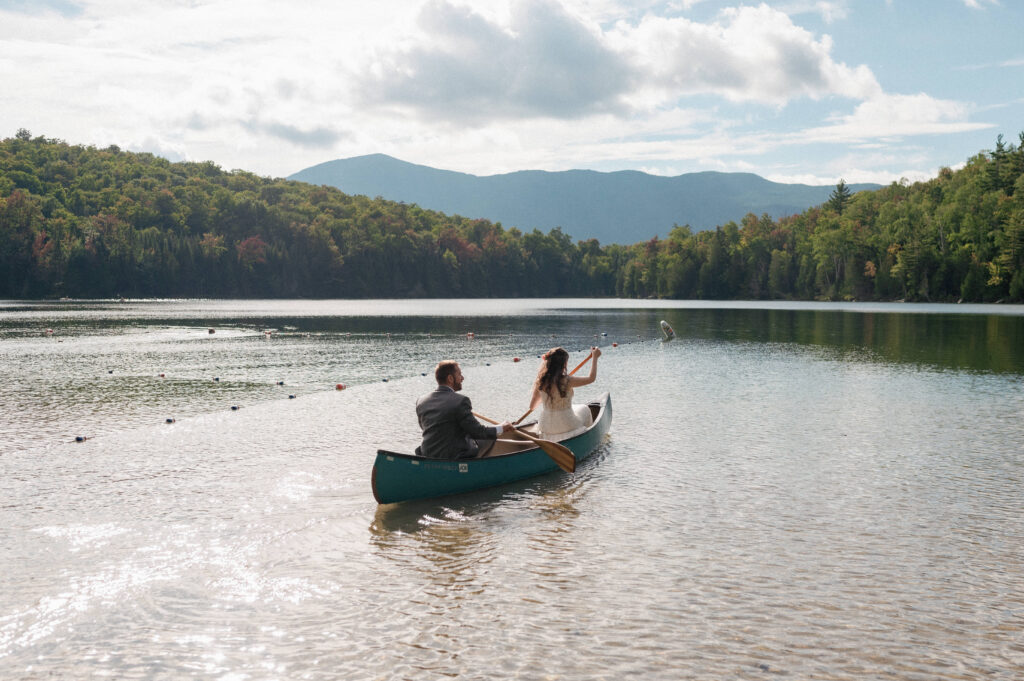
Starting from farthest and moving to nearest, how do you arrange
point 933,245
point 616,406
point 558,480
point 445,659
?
point 933,245 < point 616,406 < point 558,480 < point 445,659

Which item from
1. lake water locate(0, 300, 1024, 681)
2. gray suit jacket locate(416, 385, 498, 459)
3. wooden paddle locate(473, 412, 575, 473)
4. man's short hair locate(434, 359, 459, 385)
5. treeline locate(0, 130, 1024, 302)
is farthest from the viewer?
treeline locate(0, 130, 1024, 302)

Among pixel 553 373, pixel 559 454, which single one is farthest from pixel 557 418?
pixel 559 454

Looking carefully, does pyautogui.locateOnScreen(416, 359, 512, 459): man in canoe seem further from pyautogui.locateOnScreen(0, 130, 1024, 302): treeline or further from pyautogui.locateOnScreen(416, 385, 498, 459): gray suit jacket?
pyautogui.locateOnScreen(0, 130, 1024, 302): treeline

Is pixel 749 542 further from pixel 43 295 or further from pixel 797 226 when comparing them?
pixel 797 226

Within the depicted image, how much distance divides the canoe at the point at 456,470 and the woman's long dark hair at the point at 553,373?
112 cm

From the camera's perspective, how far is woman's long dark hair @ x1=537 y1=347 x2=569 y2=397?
16578 mm

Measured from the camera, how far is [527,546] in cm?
1120

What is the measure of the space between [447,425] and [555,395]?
3647mm

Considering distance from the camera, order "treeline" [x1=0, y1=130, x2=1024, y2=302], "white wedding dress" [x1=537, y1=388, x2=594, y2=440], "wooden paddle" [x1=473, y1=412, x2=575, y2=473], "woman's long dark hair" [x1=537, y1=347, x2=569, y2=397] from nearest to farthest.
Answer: "wooden paddle" [x1=473, y1=412, x2=575, y2=473]
"woman's long dark hair" [x1=537, y1=347, x2=569, y2=397]
"white wedding dress" [x1=537, y1=388, x2=594, y2=440]
"treeline" [x1=0, y1=130, x2=1024, y2=302]

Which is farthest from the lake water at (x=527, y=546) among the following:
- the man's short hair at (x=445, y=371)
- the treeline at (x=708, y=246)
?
the treeline at (x=708, y=246)

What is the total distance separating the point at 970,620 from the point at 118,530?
11.3 metres

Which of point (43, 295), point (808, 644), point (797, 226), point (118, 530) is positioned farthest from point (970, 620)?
point (797, 226)

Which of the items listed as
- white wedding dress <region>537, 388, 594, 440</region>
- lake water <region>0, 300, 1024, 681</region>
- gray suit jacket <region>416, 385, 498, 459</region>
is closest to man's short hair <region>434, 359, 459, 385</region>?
gray suit jacket <region>416, 385, 498, 459</region>

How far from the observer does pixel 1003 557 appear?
10.3 m
